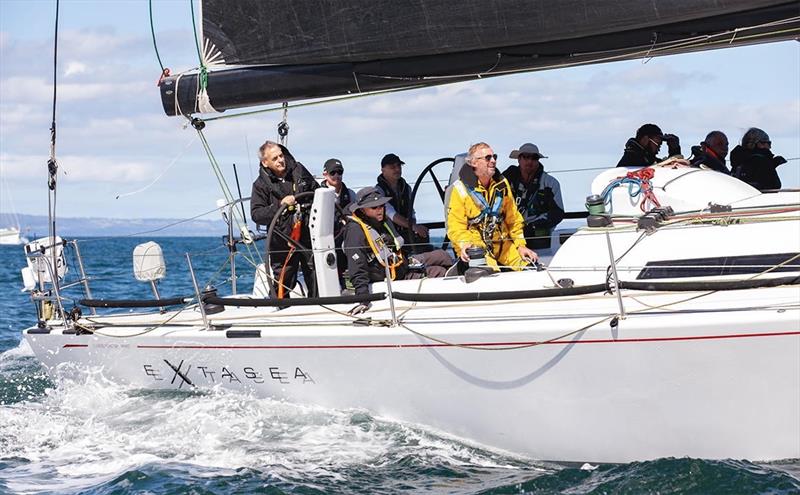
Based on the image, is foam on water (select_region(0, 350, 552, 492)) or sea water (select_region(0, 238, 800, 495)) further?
foam on water (select_region(0, 350, 552, 492))

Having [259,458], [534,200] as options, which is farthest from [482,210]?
[259,458]

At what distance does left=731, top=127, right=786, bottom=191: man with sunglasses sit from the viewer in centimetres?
803

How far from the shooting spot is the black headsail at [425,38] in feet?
19.0

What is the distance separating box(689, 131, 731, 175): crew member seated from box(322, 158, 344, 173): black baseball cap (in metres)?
2.67

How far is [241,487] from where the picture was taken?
540cm

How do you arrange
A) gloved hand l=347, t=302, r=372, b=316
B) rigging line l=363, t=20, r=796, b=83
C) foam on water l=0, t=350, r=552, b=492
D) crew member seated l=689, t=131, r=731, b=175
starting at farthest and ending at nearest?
1. crew member seated l=689, t=131, r=731, b=175
2. gloved hand l=347, t=302, r=372, b=316
3. rigging line l=363, t=20, r=796, b=83
4. foam on water l=0, t=350, r=552, b=492

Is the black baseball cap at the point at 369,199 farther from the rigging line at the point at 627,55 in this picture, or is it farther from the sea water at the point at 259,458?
the sea water at the point at 259,458

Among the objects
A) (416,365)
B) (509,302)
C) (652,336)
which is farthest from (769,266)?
(416,365)

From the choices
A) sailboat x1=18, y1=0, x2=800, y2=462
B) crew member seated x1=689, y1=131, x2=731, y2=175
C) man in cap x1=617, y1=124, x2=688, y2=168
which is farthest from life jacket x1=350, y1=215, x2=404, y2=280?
crew member seated x1=689, y1=131, x2=731, y2=175

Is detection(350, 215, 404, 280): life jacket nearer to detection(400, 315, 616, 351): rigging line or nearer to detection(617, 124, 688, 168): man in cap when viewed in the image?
detection(400, 315, 616, 351): rigging line

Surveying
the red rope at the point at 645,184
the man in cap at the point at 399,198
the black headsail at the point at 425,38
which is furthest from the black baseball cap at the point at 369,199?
the red rope at the point at 645,184

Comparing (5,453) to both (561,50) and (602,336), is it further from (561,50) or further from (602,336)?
(561,50)

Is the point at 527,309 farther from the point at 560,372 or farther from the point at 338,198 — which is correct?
the point at 338,198

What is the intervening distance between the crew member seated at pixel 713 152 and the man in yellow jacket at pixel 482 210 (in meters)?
2.03
